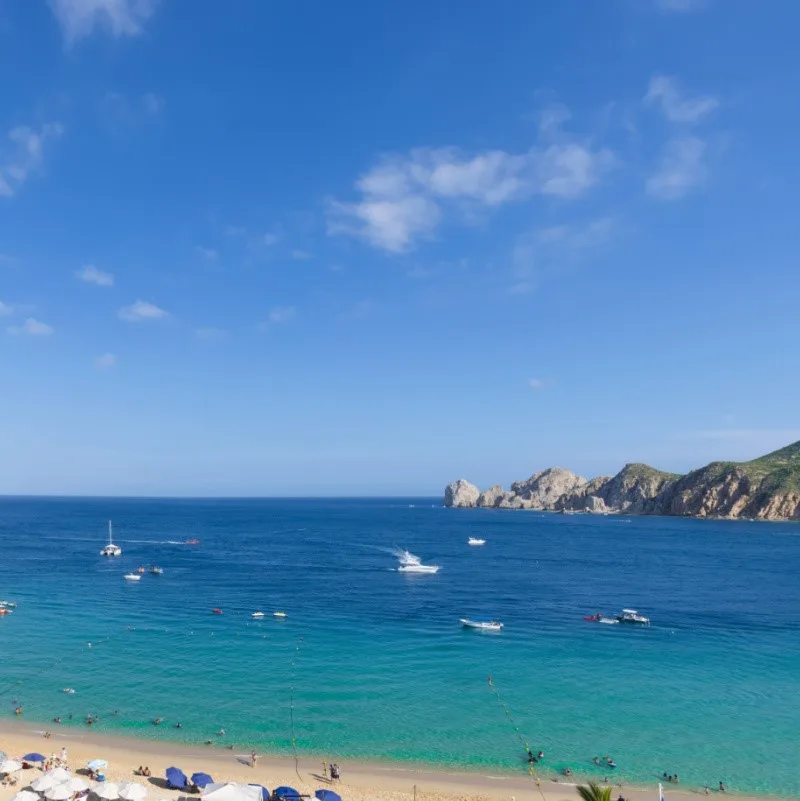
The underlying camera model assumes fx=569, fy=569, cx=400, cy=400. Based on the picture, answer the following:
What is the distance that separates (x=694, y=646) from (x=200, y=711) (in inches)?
1776

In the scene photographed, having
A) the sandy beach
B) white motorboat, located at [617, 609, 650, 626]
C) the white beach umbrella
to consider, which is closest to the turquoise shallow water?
the sandy beach

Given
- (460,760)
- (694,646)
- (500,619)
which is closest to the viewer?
(460,760)

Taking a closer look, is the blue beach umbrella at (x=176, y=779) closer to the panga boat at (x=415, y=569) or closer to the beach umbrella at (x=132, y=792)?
the beach umbrella at (x=132, y=792)

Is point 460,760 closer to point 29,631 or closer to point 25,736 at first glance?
point 25,736

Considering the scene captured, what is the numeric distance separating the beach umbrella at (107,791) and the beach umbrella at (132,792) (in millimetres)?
230

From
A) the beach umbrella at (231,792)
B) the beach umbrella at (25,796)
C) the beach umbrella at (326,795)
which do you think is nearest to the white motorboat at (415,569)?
the beach umbrella at (326,795)

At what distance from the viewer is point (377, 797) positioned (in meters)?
28.3

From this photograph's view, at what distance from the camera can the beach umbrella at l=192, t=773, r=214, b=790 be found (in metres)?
27.7

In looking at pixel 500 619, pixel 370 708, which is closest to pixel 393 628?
pixel 500 619

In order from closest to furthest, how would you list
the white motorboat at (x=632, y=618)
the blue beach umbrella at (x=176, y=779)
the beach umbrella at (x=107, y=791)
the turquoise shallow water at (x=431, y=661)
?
the beach umbrella at (x=107, y=791)
the blue beach umbrella at (x=176, y=779)
the turquoise shallow water at (x=431, y=661)
the white motorboat at (x=632, y=618)

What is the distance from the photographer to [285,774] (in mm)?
→ 30844

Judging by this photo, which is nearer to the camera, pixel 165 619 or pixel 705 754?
pixel 705 754

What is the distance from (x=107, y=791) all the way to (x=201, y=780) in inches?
164

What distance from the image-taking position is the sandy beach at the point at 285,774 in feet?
94.7
